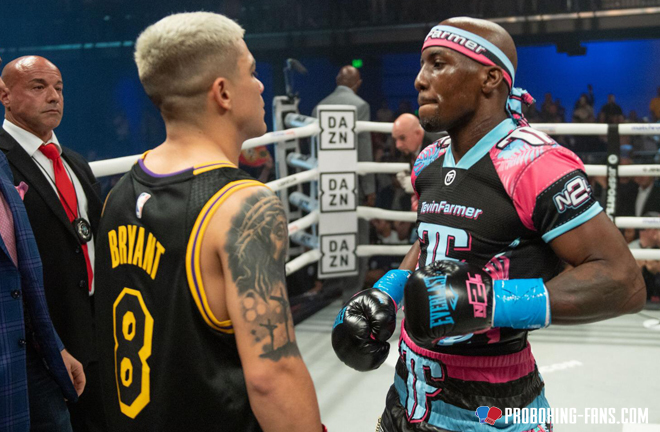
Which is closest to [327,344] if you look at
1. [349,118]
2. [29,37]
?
[349,118]

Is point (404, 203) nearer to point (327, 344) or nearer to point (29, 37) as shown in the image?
point (327, 344)

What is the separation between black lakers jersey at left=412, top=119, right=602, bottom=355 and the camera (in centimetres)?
138

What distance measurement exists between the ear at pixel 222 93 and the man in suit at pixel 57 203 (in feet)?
4.18

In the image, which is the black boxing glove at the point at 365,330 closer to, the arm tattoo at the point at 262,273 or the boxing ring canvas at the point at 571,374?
the arm tattoo at the point at 262,273

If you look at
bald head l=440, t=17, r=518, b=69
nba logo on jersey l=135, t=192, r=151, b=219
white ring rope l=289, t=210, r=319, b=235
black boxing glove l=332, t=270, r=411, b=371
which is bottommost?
white ring rope l=289, t=210, r=319, b=235

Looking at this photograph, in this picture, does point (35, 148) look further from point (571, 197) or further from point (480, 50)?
point (571, 197)

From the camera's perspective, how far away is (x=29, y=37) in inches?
199

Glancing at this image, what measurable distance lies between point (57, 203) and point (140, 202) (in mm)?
1208

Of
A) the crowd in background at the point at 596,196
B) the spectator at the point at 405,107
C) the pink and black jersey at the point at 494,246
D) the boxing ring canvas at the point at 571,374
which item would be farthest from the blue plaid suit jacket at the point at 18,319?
the spectator at the point at 405,107

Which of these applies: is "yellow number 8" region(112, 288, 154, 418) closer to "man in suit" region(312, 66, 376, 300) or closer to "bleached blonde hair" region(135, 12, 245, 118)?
"bleached blonde hair" region(135, 12, 245, 118)

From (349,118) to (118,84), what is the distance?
314cm

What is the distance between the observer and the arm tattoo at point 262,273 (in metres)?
1.07

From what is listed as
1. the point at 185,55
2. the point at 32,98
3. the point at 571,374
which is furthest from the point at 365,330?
the point at 571,374

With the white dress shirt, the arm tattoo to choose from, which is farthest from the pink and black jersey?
the white dress shirt
